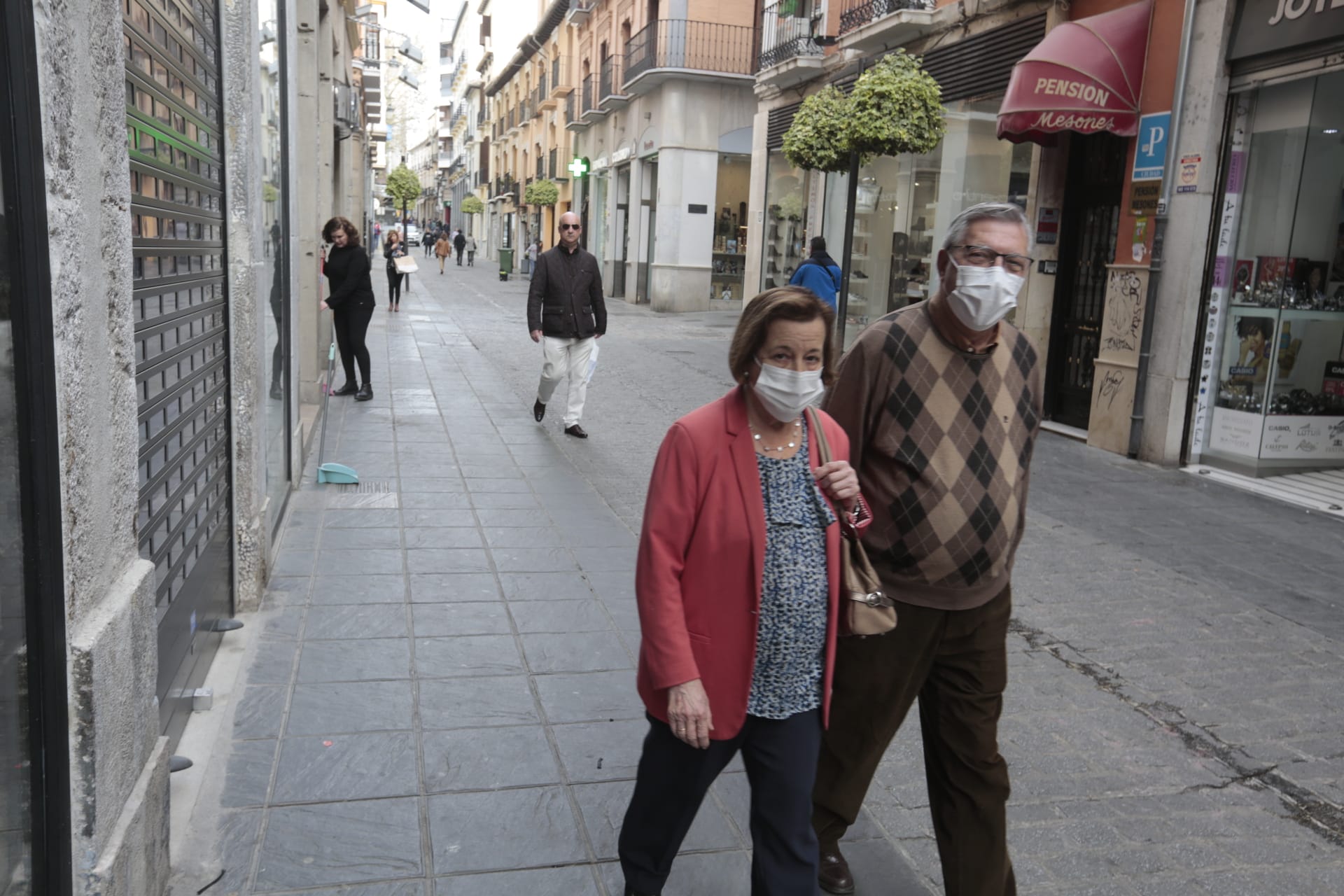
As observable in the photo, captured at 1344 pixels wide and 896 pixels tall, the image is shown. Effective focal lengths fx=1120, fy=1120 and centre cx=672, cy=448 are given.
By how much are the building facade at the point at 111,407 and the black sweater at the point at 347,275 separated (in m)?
6.71

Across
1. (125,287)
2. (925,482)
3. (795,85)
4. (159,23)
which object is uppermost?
(795,85)

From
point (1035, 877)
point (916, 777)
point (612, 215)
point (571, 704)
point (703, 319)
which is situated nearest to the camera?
point (1035, 877)

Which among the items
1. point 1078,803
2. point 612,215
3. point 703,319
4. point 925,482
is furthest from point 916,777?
Answer: point 612,215

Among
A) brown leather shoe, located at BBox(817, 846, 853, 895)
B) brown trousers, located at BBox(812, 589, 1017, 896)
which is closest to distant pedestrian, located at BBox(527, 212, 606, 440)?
brown leather shoe, located at BBox(817, 846, 853, 895)

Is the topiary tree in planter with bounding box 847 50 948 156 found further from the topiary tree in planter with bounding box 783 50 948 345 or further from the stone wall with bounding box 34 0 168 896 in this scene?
the stone wall with bounding box 34 0 168 896

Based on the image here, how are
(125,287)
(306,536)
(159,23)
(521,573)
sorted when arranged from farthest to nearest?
1. (306,536)
2. (521,573)
3. (159,23)
4. (125,287)

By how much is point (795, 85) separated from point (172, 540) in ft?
58.5

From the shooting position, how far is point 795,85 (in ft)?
64.8

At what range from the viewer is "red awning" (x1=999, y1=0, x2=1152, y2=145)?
995 centimetres

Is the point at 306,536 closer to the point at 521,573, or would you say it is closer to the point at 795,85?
the point at 521,573

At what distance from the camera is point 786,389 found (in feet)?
8.24

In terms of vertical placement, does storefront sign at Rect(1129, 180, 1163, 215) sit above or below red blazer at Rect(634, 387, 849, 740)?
above

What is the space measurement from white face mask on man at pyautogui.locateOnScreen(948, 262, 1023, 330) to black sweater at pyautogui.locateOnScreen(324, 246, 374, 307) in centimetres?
947

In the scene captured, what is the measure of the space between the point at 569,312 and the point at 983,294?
7389 millimetres
